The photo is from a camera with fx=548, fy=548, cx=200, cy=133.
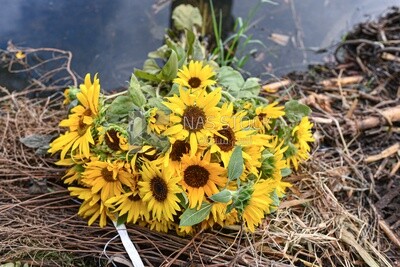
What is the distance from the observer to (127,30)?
2572 mm

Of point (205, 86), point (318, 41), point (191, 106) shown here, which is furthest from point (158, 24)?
point (191, 106)

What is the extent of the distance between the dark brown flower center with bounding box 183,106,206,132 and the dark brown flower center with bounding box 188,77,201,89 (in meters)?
0.19

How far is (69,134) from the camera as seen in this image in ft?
5.19

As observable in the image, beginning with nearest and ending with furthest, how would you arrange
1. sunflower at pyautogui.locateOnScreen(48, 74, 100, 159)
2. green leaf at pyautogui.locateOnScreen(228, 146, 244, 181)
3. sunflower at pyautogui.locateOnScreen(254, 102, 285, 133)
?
green leaf at pyautogui.locateOnScreen(228, 146, 244, 181)
sunflower at pyautogui.locateOnScreen(48, 74, 100, 159)
sunflower at pyautogui.locateOnScreen(254, 102, 285, 133)

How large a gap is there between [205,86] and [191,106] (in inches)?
7.5

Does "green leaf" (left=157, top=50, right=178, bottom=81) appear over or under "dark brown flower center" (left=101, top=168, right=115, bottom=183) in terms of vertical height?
over

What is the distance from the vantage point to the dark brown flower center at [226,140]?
4.85 ft

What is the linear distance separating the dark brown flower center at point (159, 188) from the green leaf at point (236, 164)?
0.58 feet

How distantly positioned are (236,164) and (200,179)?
4.5 inches

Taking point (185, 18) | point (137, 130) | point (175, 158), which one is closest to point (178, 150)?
point (175, 158)

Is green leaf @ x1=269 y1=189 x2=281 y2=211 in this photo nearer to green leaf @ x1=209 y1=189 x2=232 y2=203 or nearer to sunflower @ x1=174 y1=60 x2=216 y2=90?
green leaf @ x1=209 y1=189 x2=232 y2=203

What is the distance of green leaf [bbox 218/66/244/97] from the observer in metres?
1.80

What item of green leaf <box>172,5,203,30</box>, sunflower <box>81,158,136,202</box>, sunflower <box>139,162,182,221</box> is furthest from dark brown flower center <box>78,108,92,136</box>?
green leaf <box>172,5,203,30</box>

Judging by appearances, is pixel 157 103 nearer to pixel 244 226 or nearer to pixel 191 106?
pixel 191 106
